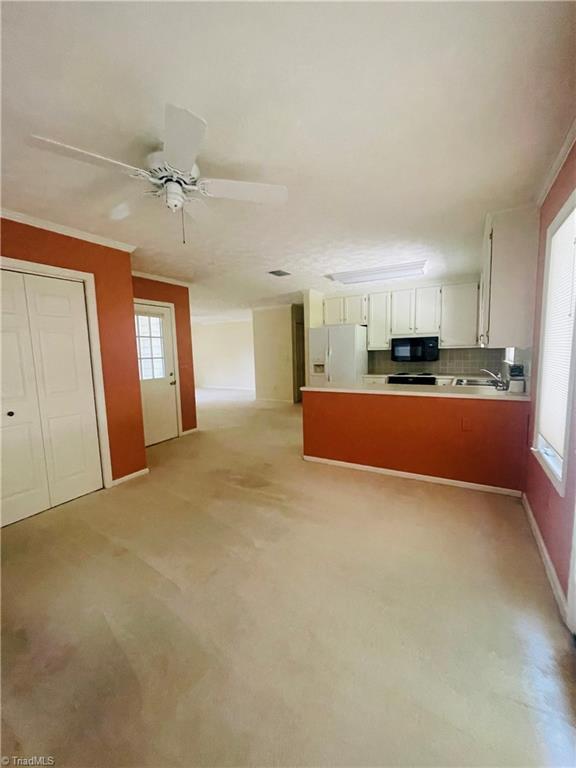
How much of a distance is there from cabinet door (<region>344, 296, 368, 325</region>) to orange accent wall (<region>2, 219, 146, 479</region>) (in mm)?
3654

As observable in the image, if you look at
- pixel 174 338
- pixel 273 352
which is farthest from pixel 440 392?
pixel 273 352

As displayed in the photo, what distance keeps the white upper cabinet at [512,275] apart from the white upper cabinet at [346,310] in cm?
290

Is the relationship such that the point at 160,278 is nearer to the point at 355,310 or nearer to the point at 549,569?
the point at 355,310

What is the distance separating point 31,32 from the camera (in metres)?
1.06

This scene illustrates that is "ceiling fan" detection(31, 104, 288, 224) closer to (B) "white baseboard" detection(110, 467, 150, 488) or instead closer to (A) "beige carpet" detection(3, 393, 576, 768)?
(A) "beige carpet" detection(3, 393, 576, 768)

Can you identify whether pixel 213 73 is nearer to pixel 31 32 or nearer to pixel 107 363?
pixel 31 32

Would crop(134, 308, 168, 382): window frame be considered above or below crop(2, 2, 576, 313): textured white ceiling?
below

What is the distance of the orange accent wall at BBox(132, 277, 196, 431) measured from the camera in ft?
15.1

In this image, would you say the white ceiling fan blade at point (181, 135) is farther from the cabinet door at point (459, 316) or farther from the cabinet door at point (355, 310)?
the cabinet door at point (459, 316)

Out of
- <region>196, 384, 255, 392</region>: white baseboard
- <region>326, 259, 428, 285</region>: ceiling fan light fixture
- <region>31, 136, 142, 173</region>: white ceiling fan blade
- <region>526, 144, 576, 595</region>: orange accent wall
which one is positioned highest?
<region>326, 259, 428, 285</region>: ceiling fan light fixture

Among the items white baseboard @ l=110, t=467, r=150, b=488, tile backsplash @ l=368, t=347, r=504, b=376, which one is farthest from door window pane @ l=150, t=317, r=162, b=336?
tile backsplash @ l=368, t=347, r=504, b=376

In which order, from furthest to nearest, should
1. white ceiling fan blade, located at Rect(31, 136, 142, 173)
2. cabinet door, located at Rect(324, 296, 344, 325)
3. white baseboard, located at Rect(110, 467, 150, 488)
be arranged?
cabinet door, located at Rect(324, 296, 344, 325)
white baseboard, located at Rect(110, 467, 150, 488)
white ceiling fan blade, located at Rect(31, 136, 142, 173)

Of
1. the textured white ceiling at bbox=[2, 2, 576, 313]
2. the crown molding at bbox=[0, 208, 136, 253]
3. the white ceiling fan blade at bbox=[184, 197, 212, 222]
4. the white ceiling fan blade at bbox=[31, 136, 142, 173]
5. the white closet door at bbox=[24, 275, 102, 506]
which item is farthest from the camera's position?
the white closet door at bbox=[24, 275, 102, 506]

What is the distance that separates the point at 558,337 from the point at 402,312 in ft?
11.5
